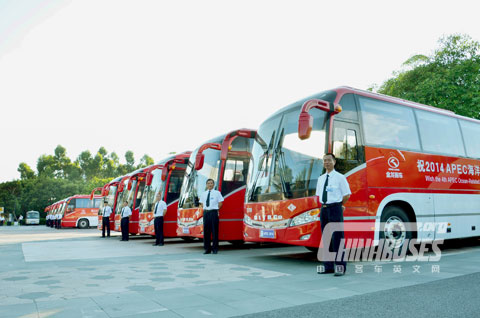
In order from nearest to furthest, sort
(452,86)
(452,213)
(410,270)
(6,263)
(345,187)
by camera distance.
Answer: (345,187) → (410,270) → (6,263) → (452,213) → (452,86)

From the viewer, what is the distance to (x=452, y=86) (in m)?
23.3

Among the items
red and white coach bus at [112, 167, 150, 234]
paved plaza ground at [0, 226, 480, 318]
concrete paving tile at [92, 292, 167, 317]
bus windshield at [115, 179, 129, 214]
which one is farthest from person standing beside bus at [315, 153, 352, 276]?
bus windshield at [115, 179, 129, 214]

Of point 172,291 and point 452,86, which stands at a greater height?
point 452,86

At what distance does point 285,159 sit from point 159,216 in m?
6.99

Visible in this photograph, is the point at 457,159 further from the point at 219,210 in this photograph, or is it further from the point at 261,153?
the point at 219,210

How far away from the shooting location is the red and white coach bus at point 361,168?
7.81m

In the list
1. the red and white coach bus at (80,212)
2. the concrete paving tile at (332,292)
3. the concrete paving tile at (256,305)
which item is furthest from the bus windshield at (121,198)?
the red and white coach bus at (80,212)

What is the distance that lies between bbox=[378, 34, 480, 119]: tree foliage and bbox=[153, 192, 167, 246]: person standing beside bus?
17522 mm

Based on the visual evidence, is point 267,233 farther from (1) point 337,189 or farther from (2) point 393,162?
(2) point 393,162

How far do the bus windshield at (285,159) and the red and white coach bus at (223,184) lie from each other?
6.22 feet

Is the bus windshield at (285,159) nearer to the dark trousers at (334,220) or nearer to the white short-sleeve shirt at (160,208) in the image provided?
the dark trousers at (334,220)

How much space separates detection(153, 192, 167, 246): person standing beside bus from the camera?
546 inches

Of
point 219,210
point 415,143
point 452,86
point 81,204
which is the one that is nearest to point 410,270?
point 415,143

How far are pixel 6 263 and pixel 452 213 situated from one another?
411 inches
